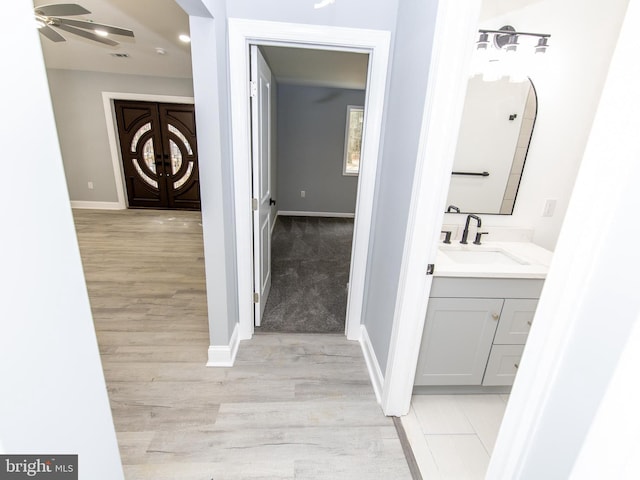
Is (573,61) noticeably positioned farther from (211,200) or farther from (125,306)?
(125,306)

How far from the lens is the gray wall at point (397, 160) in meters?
1.43

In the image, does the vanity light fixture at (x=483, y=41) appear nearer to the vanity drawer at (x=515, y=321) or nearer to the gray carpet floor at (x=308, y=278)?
the vanity drawer at (x=515, y=321)

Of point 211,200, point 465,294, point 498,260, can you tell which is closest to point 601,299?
point 465,294

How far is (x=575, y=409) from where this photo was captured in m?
0.58

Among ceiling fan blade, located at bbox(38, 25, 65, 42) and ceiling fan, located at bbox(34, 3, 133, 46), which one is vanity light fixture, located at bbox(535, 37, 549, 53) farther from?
ceiling fan blade, located at bbox(38, 25, 65, 42)

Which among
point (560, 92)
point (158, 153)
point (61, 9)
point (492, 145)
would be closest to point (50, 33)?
point (61, 9)

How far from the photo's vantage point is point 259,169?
2.11 meters

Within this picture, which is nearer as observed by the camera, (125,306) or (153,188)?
(125,306)

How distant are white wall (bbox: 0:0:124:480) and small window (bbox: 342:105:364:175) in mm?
5488

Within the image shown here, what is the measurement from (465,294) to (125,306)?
110 inches

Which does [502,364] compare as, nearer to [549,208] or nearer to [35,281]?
[549,208]

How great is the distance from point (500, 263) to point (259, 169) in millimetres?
1712

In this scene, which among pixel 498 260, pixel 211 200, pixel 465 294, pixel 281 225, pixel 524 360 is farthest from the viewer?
pixel 281 225

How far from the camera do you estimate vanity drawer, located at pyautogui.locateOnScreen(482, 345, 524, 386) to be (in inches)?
69.8
